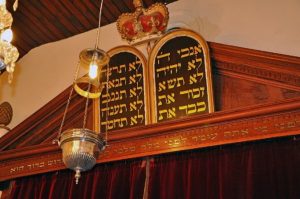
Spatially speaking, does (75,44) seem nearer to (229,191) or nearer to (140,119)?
(140,119)

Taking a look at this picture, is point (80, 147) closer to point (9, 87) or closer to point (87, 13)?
point (87, 13)

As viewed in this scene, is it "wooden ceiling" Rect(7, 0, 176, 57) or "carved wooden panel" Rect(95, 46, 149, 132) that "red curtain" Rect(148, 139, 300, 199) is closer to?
"carved wooden panel" Rect(95, 46, 149, 132)

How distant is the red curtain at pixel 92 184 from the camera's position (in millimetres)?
4270

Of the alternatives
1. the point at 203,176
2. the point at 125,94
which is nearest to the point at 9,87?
the point at 125,94

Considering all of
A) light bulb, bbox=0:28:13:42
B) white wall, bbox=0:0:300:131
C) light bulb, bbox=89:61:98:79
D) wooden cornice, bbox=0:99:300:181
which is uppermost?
white wall, bbox=0:0:300:131

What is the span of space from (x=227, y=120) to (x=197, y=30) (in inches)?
47.7

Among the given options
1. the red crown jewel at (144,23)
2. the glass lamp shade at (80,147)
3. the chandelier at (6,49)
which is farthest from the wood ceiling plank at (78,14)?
the glass lamp shade at (80,147)

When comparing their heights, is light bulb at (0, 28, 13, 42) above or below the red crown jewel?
below

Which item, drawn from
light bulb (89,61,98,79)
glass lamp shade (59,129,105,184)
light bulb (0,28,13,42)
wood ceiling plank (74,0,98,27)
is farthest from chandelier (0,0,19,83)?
wood ceiling plank (74,0,98,27)

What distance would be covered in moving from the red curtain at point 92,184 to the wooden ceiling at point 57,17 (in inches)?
72.6

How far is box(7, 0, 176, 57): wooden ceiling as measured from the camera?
17.4ft

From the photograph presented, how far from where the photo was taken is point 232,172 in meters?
3.91

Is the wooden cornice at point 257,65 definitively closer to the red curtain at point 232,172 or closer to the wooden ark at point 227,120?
the wooden ark at point 227,120

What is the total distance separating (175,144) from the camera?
4133 millimetres
